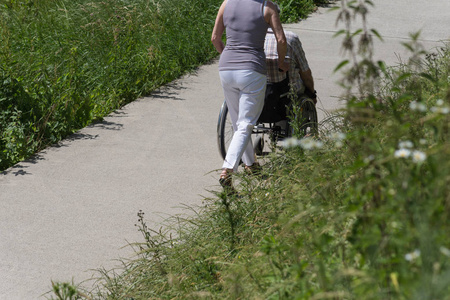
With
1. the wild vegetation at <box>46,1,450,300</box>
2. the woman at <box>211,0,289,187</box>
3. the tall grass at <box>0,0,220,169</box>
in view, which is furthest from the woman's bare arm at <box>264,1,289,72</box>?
the tall grass at <box>0,0,220,169</box>

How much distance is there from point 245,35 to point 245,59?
0.62ft

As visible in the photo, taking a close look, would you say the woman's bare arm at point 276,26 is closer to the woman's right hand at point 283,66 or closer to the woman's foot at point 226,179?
the woman's right hand at point 283,66

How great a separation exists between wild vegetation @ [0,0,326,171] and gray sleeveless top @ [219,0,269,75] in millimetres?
2270

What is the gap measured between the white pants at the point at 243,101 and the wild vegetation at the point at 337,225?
0.28 metres

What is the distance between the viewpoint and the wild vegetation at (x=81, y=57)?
6609mm

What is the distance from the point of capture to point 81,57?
828cm

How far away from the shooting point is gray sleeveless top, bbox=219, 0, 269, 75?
5.13 metres

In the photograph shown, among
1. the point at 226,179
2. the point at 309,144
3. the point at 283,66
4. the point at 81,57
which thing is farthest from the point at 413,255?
the point at 81,57

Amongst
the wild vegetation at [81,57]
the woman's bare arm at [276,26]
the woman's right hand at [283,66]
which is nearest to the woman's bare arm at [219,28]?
the woman's bare arm at [276,26]

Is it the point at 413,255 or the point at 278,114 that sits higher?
the point at 413,255

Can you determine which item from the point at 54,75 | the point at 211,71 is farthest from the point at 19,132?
the point at 211,71

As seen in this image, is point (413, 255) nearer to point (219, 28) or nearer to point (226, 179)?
point (226, 179)

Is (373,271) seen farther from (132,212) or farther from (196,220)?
(132,212)

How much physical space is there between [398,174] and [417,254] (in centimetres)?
44
